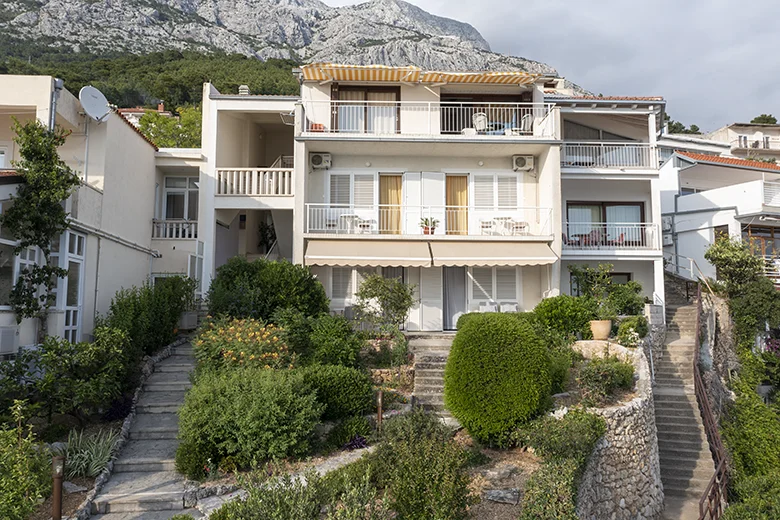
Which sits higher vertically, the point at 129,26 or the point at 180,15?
the point at 180,15

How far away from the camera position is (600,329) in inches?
704

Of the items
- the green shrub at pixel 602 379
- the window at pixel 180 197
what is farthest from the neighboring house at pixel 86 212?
the green shrub at pixel 602 379

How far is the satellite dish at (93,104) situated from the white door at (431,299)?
11965 millimetres

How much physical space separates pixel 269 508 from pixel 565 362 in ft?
33.3

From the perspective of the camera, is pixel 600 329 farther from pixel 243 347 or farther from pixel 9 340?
pixel 9 340

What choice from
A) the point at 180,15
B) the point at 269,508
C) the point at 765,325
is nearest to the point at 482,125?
the point at 765,325

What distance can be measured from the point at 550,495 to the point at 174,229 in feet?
56.6

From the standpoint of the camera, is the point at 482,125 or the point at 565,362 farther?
the point at 482,125

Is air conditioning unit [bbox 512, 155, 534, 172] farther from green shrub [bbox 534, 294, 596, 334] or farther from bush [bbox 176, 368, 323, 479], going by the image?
bush [bbox 176, 368, 323, 479]

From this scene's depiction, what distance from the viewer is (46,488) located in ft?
30.0

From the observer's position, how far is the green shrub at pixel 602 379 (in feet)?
45.2

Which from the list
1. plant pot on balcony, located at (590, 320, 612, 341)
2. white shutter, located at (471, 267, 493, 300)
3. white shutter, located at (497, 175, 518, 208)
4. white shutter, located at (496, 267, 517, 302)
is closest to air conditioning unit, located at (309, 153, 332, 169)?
white shutter, located at (497, 175, 518, 208)

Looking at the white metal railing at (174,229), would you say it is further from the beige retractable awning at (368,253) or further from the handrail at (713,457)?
the handrail at (713,457)

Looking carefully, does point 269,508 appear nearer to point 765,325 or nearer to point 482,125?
point 482,125
